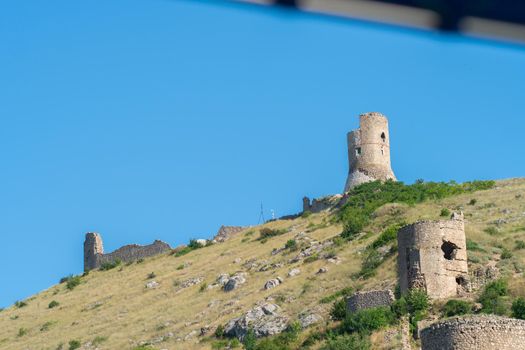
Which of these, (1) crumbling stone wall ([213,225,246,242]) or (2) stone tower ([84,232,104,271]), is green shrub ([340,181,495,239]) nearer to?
(1) crumbling stone wall ([213,225,246,242])

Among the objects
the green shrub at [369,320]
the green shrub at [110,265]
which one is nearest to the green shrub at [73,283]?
the green shrub at [110,265]

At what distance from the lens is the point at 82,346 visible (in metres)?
48.2

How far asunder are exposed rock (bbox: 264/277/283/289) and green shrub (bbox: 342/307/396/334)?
11826mm

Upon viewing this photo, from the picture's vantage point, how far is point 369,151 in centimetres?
6012

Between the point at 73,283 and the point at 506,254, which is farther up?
the point at 73,283

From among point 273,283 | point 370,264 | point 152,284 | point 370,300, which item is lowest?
point 370,300

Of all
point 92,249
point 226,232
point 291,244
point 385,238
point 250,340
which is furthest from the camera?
point 92,249

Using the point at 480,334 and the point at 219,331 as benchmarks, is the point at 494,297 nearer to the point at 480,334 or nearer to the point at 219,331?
the point at 480,334

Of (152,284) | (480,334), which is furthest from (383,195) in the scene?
(480,334)

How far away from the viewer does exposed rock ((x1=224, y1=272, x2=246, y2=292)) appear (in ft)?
159

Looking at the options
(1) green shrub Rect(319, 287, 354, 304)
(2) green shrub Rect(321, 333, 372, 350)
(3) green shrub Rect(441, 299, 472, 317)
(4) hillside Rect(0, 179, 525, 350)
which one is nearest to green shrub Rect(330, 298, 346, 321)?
(4) hillside Rect(0, 179, 525, 350)

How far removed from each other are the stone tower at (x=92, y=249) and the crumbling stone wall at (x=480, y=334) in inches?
1912

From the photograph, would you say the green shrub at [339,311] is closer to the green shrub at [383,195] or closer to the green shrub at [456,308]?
the green shrub at [456,308]

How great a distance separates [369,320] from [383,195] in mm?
22056
